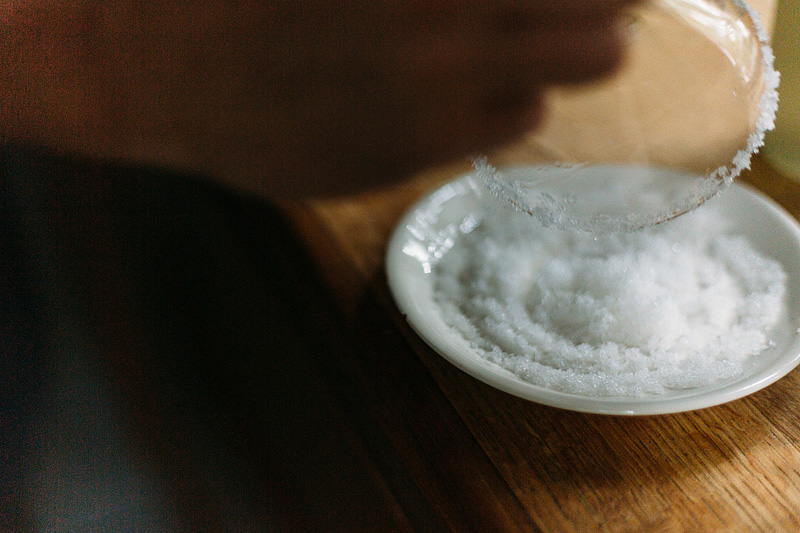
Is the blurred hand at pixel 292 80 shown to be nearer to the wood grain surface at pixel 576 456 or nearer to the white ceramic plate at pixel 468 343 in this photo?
the white ceramic plate at pixel 468 343

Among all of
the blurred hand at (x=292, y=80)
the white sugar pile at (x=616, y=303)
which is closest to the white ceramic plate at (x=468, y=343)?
the white sugar pile at (x=616, y=303)

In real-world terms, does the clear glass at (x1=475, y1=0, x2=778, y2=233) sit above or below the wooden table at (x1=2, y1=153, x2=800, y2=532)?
above

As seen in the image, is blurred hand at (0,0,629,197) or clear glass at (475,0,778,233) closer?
clear glass at (475,0,778,233)

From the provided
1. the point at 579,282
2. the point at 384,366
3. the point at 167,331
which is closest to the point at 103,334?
the point at 167,331

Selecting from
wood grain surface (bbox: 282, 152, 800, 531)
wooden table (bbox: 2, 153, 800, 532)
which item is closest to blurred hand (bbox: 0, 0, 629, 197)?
wooden table (bbox: 2, 153, 800, 532)

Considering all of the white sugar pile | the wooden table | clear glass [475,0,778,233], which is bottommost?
the wooden table

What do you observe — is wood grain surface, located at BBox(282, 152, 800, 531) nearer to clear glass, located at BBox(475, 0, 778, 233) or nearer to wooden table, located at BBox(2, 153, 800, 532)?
wooden table, located at BBox(2, 153, 800, 532)

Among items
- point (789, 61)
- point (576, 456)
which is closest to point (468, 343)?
point (576, 456)
